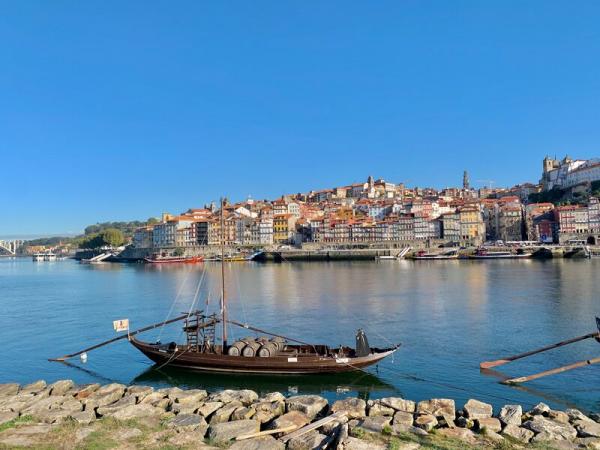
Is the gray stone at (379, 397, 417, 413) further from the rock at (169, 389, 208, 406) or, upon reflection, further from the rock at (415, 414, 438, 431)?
the rock at (169, 389, 208, 406)

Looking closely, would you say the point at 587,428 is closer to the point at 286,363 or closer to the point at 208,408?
the point at 208,408

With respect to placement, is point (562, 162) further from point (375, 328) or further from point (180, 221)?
point (375, 328)

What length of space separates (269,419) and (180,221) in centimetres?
12326

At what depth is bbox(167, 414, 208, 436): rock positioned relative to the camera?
11.3 m

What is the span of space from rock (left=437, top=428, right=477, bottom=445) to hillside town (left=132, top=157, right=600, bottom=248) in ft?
322

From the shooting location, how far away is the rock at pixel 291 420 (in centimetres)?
1124

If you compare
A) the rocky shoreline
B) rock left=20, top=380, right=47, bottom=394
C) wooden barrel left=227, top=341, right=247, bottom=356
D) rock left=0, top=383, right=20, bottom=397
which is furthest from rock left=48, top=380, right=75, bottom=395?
wooden barrel left=227, top=341, right=247, bottom=356

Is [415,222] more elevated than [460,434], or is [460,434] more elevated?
[415,222]

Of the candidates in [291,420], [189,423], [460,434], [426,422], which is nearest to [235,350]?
[189,423]

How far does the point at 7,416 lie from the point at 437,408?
9869 mm

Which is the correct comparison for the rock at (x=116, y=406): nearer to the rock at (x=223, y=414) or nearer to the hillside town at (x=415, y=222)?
the rock at (x=223, y=414)

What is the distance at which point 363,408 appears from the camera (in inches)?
485

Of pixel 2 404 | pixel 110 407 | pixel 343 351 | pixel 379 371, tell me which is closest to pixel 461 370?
pixel 379 371

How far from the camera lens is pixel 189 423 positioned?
1160 centimetres
